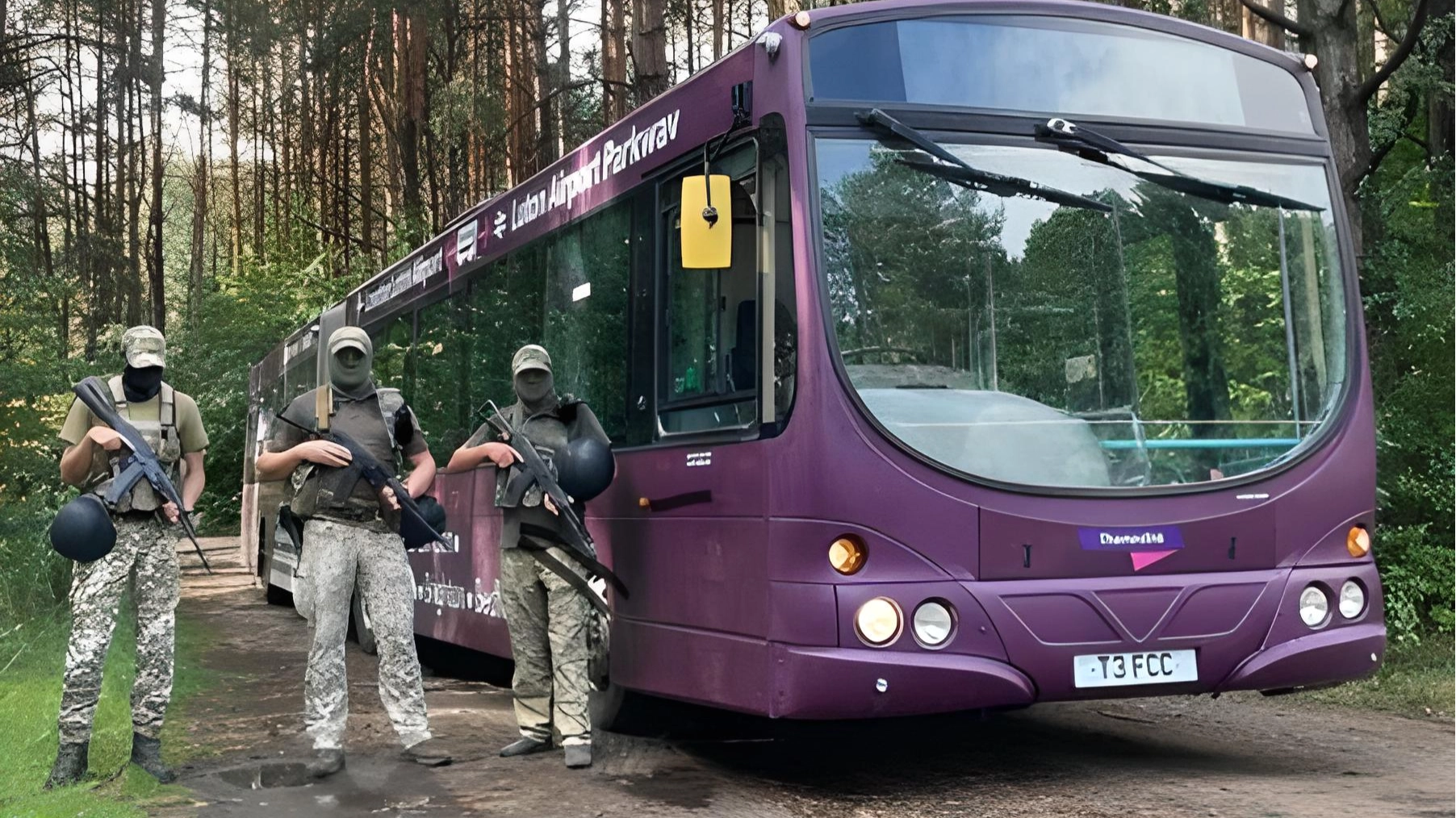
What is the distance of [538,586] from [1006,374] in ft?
8.43

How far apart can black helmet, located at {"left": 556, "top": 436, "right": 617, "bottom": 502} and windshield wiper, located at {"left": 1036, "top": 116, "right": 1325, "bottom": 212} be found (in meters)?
2.37

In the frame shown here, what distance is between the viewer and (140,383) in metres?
7.23

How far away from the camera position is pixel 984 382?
6.50 metres

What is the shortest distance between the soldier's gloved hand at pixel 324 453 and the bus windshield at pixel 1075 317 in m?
2.33

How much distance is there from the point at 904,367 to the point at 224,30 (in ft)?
76.2

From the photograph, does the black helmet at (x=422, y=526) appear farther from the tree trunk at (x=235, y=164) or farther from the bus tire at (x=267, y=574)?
the tree trunk at (x=235, y=164)

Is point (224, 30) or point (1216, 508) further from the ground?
point (224, 30)

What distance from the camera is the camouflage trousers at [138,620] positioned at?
7.05 m

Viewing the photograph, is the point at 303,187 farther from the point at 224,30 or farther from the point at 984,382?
the point at 984,382

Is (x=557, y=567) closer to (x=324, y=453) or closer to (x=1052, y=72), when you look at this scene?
(x=324, y=453)

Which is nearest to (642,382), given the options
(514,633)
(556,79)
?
(514,633)

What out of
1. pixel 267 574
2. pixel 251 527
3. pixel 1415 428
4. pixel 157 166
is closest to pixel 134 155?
pixel 157 166

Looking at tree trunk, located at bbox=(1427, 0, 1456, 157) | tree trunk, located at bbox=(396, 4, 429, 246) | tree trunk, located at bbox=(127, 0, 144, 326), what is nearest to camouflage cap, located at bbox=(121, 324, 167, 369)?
tree trunk, located at bbox=(1427, 0, 1456, 157)

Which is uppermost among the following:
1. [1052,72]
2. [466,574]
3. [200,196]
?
[200,196]
